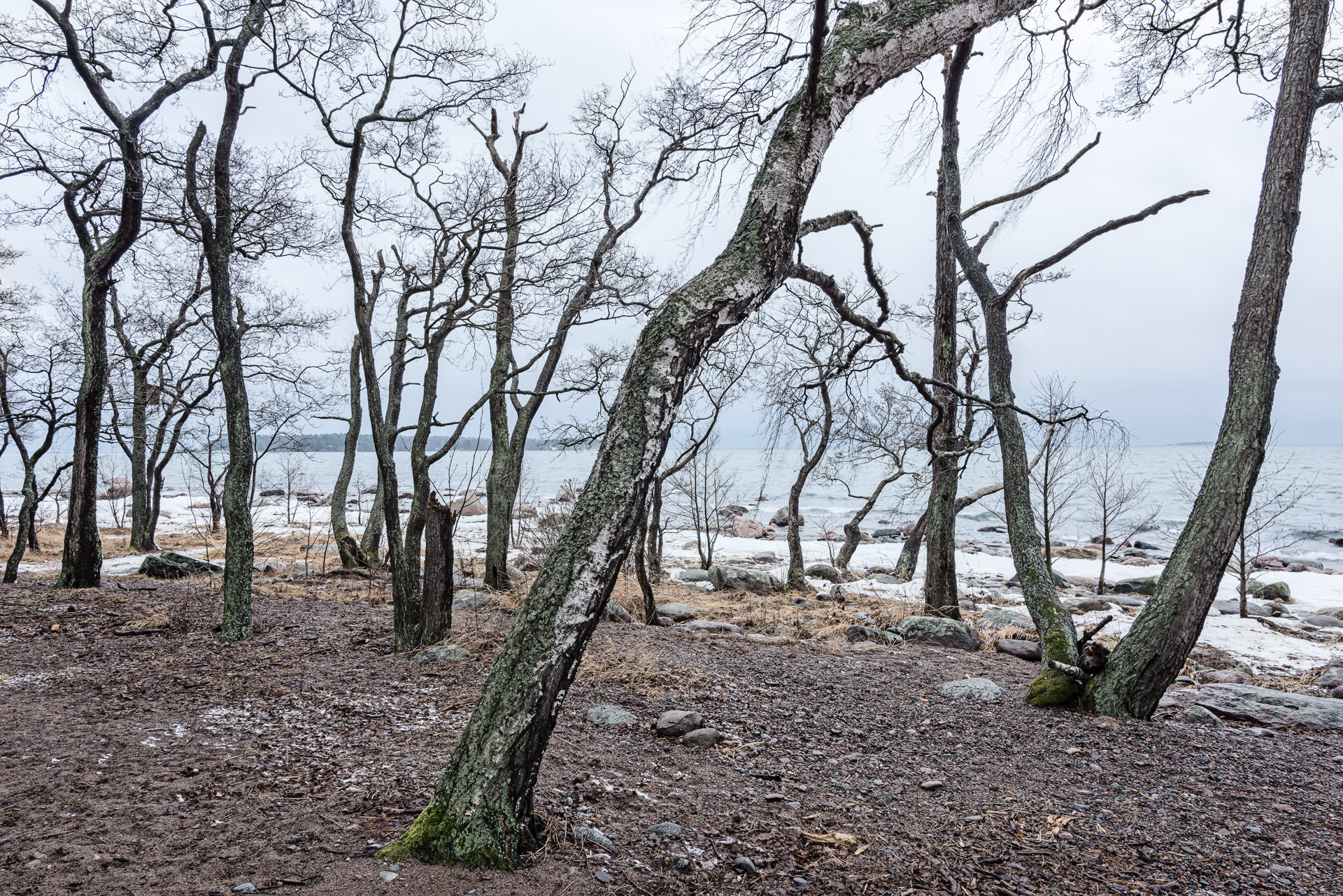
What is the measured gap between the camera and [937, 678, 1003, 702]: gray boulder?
17.7 feet

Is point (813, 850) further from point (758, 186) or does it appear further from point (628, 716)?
point (758, 186)

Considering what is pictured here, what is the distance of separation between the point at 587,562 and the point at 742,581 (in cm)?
1092

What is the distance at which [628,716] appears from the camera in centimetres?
467

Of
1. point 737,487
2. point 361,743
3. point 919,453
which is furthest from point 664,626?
point 737,487

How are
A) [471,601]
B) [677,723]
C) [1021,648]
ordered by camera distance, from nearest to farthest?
[677,723] < [1021,648] < [471,601]

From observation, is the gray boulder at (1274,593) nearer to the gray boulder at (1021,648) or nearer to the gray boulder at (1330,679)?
the gray boulder at (1330,679)

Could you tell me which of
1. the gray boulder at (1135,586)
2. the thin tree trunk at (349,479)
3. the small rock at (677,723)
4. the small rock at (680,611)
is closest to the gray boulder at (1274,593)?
the gray boulder at (1135,586)

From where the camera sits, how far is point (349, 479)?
13023 millimetres

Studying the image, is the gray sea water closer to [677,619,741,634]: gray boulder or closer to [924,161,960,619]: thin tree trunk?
[924,161,960,619]: thin tree trunk

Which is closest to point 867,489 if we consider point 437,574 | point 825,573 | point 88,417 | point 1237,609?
point 825,573

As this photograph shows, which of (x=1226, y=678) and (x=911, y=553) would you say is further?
(x=911, y=553)

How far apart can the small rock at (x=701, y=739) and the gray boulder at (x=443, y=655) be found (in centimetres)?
264

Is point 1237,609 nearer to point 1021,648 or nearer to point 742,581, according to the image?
point 1021,648

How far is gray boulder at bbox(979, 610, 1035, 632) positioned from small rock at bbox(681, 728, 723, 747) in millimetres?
6480
